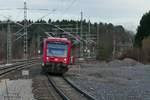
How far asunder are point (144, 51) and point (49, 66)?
4533cm

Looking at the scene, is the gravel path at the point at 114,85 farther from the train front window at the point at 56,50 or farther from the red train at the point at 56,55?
the train front window at the point at 56,50

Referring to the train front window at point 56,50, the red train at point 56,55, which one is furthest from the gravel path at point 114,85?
the train front window at point 56,50

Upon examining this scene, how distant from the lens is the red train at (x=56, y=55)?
42.0 meters

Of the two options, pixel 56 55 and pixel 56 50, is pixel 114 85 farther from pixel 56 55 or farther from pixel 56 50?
pixel 56 50

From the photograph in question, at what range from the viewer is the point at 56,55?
1667 inches

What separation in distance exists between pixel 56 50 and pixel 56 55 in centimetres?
44

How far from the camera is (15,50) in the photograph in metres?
108

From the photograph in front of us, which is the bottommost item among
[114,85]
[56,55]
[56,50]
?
[114,85]

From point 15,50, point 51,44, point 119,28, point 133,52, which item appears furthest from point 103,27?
point 51,44

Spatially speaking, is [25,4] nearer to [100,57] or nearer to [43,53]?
[43,53]

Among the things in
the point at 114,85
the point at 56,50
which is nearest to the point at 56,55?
the point at 56,50

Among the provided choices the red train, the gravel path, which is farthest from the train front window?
A: the gravel path

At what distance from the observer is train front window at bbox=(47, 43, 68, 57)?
42.2 meters

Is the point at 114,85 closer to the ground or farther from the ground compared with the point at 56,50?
closer to the ground
